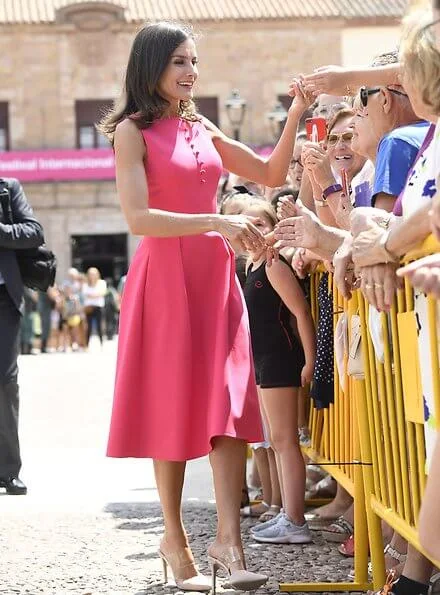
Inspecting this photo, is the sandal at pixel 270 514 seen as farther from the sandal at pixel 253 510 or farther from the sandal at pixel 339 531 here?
the sandal at pixel 339 531

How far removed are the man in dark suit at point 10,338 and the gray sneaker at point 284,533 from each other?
2069 millimetres

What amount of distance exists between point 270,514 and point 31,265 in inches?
88.9

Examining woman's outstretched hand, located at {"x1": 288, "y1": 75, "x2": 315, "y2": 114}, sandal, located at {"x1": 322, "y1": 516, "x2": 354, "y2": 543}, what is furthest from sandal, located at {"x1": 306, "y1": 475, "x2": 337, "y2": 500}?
woman's outstretched hand, located at {"x1": 288, "y1": 75, "x2": 315, "y2": 114}

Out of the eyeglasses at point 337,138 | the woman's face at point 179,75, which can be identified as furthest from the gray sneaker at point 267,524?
the woman's face at point 179,75

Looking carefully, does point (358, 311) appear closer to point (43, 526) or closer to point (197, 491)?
point (43, 526)

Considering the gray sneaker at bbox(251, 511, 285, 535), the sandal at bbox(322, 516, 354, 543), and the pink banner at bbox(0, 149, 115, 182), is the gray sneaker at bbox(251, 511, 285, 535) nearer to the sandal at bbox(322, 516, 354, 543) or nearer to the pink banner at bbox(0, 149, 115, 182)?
the sandal at bbox(322, 516, 354, 543)

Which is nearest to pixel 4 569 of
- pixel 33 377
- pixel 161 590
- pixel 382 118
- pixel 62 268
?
pixel 161 590

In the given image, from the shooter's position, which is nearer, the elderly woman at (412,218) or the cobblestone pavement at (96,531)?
the elderly woman at (412,218)

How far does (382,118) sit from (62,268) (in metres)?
40.5

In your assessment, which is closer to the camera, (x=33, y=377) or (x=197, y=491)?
(x=197, y=491)

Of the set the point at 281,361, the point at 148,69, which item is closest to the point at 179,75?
the point at 148,69

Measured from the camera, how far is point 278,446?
5855mm

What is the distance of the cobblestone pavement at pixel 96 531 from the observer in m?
4.97

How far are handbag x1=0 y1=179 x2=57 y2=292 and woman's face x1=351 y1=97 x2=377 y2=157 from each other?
10.7 ft
